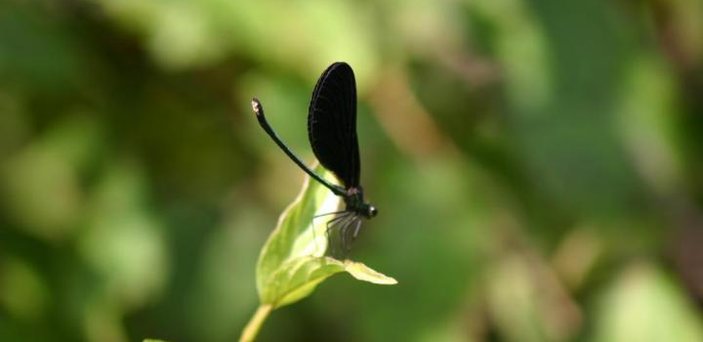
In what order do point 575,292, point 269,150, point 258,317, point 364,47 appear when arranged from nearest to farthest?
point 258,317 → point 364,47 → point 269,150 → point 575,292

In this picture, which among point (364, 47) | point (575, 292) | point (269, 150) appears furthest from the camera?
point (575, 292)

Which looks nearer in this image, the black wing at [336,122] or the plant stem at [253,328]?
the plant stem at [253,328]

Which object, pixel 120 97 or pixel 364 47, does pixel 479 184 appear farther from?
pixel 120 97

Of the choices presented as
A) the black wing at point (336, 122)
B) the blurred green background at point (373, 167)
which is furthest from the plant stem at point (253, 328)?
the blurred green background at point (373, 167)

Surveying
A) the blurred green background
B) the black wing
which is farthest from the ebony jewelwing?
the blurred green background

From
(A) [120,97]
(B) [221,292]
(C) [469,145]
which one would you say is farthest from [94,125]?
(C) [469,145]

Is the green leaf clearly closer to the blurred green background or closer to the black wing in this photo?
the black wing

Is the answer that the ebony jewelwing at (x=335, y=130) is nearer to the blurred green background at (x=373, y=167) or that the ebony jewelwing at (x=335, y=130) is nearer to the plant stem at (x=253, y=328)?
the plant stem at (x=253, y=328)
